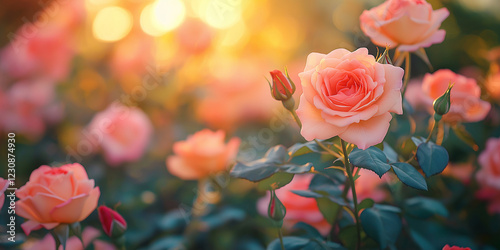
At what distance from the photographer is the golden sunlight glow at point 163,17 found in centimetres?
140

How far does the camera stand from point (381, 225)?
0.56 metres

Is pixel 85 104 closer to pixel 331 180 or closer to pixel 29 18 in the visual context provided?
pixel 29 18

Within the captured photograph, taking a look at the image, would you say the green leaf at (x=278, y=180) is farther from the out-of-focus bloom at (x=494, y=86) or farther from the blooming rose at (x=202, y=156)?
the out-of-focus bloom at (x=494, y=86)

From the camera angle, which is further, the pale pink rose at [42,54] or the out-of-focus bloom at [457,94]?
the pale pink rose at [42,54]

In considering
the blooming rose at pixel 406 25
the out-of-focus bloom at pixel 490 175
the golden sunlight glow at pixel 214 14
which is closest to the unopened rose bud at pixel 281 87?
the blooming rose at pixel 406 25

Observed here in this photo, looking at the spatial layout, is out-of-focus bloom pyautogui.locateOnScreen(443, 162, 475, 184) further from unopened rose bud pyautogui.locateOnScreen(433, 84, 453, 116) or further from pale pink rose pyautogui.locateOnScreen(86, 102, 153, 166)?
pale pink rose pyautogui.locateOnScreen(86, 102, 153, 166)

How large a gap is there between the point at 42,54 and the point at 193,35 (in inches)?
21.4

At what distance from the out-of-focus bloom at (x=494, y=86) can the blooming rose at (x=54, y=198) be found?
3.63 feet

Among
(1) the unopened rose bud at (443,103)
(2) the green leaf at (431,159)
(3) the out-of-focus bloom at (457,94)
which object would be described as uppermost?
(1) the unopened rose bud at (443,103)

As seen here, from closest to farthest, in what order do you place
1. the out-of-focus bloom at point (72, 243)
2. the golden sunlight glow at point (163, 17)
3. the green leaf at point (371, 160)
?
the green leaf at point (371, 160) → the out-of-focus bloom at point (72, 243) → the golden sunlight glow at point (163, 17)

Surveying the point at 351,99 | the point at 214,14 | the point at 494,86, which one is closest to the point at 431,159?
the point at 351,99

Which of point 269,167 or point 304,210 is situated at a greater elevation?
point 269,167

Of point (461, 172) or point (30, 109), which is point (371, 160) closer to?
point (461, 172)

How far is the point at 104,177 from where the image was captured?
1.17 m
